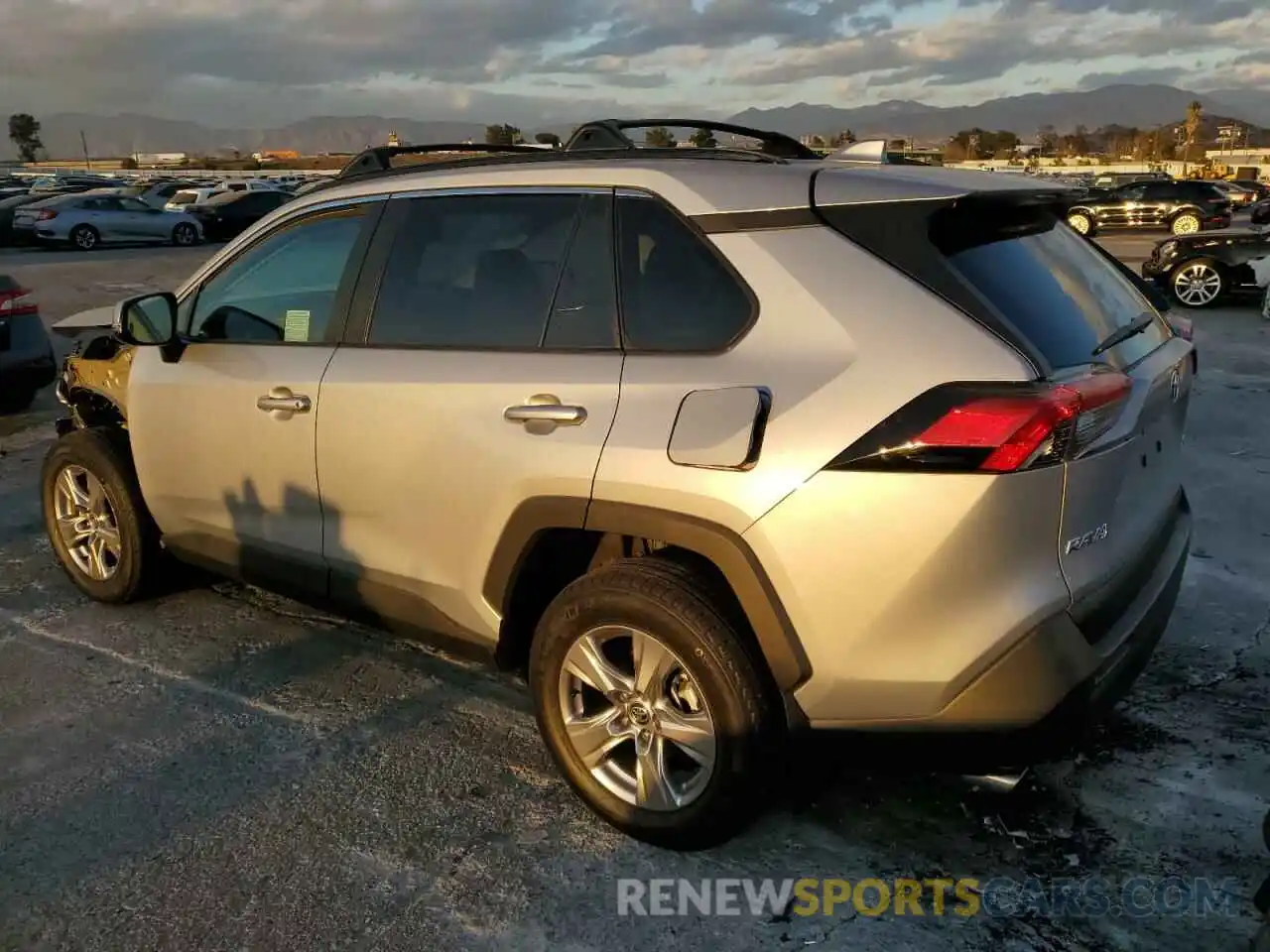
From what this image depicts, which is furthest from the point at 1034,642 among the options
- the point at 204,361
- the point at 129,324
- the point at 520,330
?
the point at 129,324

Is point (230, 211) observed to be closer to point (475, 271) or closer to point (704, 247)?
point (475, 271)

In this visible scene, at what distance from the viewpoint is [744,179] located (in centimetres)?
260

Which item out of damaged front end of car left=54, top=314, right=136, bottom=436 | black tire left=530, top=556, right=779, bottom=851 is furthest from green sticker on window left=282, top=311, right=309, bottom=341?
black tire left=530, top=556, right=779, bottom=851

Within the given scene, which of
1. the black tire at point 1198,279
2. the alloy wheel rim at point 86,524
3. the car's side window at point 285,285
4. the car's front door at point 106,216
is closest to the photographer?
the car's side window at point 285,285

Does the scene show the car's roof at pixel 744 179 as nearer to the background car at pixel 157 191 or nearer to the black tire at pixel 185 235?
the black tire at pixel 185 235

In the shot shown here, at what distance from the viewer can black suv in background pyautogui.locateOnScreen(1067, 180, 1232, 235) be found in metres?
25.5

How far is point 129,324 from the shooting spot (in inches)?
150

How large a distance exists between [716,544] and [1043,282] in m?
1.09

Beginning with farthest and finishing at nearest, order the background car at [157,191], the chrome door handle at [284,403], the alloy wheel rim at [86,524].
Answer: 1. the background car at [157,191]
2. the alloy wheel rim at [86,524]
3. the chrome door handle at [284,403]

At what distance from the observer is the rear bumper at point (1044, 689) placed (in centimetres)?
222

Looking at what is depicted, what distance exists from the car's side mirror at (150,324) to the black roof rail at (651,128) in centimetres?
173

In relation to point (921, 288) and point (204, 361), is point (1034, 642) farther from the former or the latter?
point (204, 361)

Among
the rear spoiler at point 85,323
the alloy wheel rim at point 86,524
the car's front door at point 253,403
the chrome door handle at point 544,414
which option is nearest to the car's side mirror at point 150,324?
the car's front door at point 253,403

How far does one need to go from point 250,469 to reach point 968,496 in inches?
101
